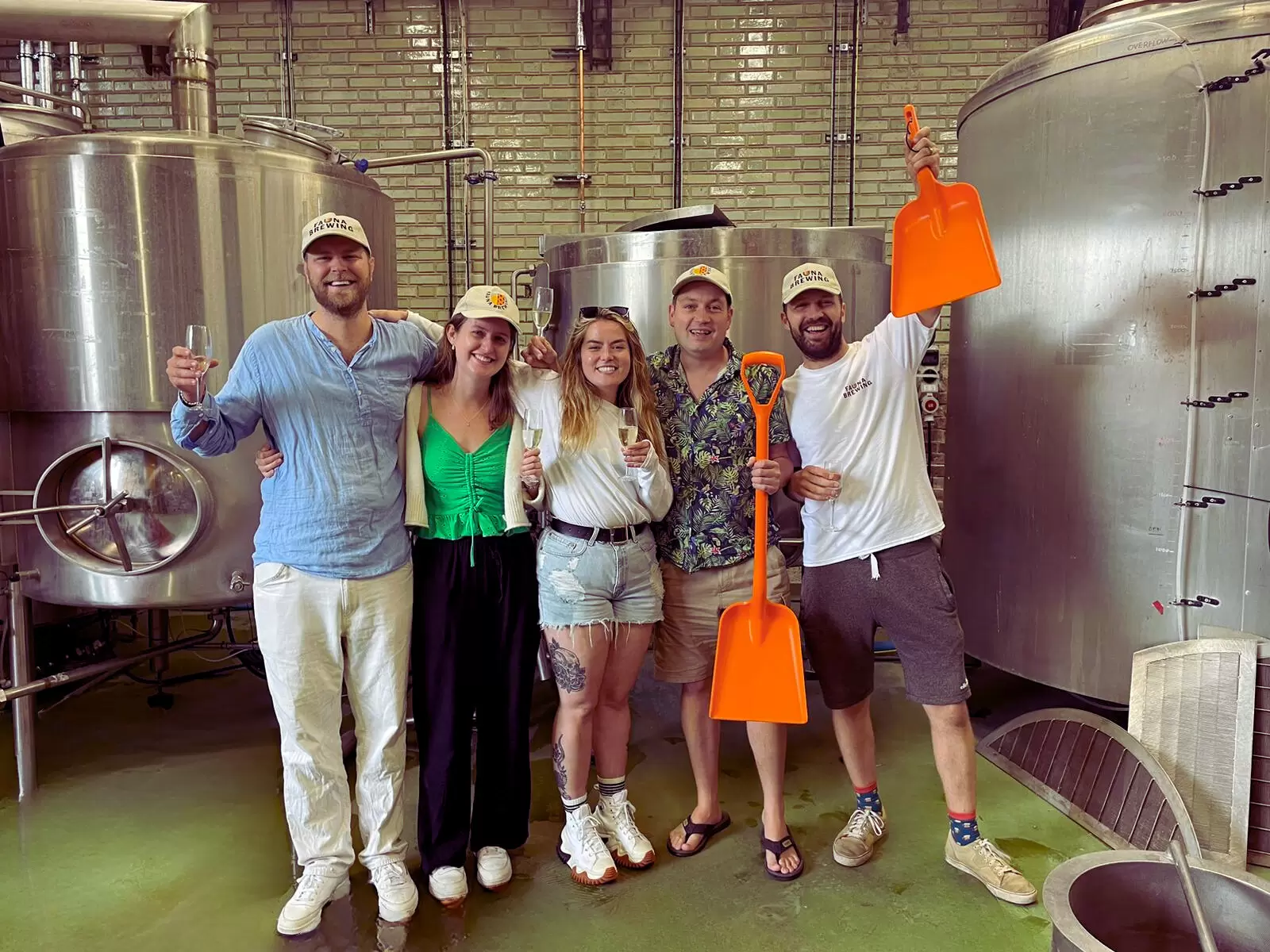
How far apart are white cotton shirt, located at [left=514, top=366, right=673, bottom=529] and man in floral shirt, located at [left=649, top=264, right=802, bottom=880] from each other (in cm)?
14

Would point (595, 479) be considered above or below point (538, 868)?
above

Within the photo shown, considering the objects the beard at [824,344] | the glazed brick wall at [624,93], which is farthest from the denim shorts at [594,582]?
the glazed brick wall at [624,93]

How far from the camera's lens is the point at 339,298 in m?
2.12

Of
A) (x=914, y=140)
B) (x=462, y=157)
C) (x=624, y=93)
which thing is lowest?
(x=914, y=140)

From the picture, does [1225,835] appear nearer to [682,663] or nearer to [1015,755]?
[1015,755]

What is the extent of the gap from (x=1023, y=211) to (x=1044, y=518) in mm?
1091

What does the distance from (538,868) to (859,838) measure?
0.97 metres

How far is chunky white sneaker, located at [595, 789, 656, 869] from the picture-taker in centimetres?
249

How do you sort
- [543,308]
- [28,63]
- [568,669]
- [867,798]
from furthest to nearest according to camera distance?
[28,63], [867,798], [543,308], [568,669]

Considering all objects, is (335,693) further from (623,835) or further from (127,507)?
(127,507)

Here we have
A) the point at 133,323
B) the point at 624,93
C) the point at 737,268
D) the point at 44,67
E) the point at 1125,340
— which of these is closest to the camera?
the point at 1125,340

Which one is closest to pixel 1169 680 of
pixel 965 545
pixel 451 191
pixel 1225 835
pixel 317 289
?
pixel 1225 835

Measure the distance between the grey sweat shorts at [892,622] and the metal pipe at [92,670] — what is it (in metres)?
2.63

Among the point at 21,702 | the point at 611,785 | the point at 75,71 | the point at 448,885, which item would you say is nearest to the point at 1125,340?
the point at 611,785
